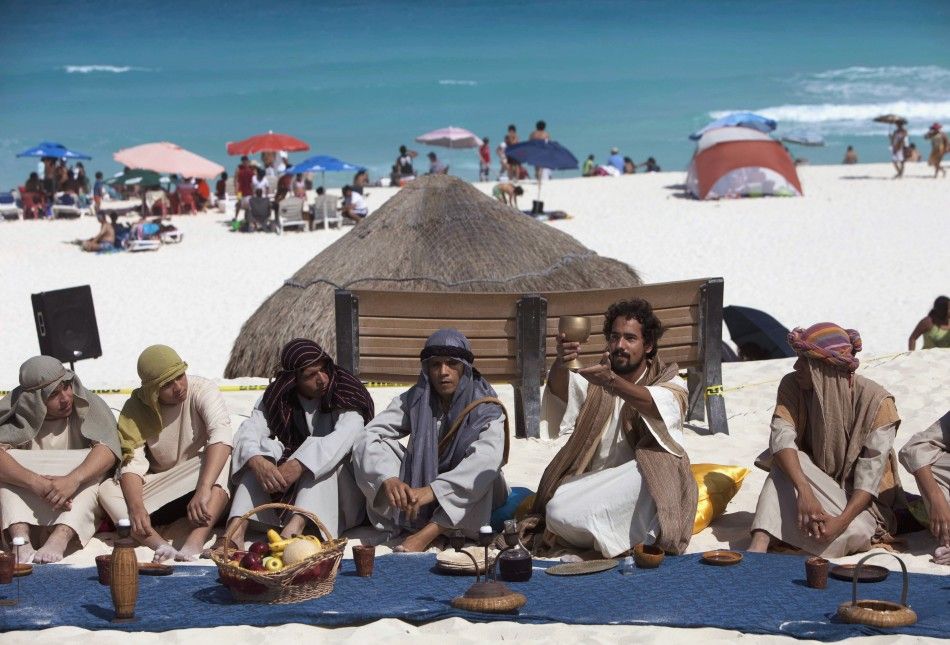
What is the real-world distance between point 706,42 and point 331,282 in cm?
7613

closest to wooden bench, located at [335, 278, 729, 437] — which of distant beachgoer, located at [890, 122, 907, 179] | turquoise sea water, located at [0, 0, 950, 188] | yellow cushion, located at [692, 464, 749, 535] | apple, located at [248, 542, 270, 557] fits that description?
yellow cushion, located at [692, 464, 749, 535]

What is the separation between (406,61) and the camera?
3051 inches

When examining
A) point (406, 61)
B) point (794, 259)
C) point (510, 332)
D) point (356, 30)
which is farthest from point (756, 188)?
point (356, 30)

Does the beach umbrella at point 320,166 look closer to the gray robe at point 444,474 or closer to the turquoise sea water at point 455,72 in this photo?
the turquoise sea water at point 455,72

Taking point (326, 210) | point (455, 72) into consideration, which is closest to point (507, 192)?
point (326, 210)

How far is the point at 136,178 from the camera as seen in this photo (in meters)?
23.5

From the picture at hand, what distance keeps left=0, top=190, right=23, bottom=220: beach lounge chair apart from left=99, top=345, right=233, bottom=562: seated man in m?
19.9

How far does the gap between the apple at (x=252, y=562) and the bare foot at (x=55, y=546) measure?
125 centimetres

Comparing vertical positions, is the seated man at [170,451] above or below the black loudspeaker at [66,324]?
below

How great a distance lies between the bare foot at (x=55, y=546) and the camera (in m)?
5.66

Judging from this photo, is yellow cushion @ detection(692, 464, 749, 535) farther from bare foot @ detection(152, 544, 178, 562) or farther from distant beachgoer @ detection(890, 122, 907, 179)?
distant beachgoer @ detection(890, 122, 907, 179)

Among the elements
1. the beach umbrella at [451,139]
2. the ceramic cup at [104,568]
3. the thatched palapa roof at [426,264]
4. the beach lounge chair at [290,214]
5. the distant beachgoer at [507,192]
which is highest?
the beach umbrella at [451,139]

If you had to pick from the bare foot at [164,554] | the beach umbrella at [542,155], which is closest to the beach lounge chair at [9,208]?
the beach umbrella at [542,155]

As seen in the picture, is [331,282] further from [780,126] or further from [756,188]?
[780,126]
